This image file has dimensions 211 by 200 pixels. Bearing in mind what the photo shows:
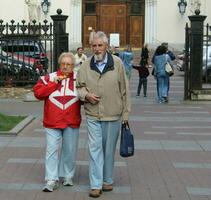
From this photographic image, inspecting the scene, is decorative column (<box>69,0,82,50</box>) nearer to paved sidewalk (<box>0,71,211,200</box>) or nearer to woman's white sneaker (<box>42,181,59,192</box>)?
paved sidewalk (<box>0,71,211,200</box>)

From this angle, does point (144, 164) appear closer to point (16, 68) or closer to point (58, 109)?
point (58, 109)

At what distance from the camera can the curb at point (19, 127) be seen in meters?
11.5

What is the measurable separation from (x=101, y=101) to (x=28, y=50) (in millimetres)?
14706

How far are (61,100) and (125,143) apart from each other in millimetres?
940

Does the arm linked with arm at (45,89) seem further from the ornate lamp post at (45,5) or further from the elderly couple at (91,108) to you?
the ornate lamp post at (45,5)

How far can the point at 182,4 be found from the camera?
137 feet

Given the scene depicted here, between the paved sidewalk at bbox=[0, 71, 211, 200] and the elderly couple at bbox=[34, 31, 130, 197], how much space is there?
294 mm

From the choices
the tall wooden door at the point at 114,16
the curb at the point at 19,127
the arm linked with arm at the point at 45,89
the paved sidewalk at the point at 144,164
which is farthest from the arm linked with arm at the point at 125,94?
the tall wooden door at the point at 114,16

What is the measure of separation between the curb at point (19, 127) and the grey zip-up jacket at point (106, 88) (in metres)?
4.57

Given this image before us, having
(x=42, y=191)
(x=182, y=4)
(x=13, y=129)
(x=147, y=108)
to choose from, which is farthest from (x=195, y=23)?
(x=182, y=4)

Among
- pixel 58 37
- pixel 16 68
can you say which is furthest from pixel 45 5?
pixel 58 37

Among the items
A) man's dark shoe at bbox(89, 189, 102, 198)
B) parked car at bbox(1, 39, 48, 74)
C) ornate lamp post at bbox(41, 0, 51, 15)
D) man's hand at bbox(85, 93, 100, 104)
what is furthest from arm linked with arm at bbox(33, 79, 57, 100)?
ornate lamp post at bbox(41, 0, 51, 15)

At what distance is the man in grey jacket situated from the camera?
23.5ft

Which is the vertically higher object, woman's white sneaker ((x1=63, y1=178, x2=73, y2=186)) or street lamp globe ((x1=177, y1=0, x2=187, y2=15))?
street lamp globe ((x1=177, y1=0, x2=187, y2=15))
